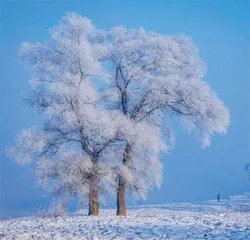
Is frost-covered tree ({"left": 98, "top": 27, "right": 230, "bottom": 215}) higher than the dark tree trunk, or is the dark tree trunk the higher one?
frost-covered tree ({"left": 98, "top": 27, "right": 230, "bottom": 215})

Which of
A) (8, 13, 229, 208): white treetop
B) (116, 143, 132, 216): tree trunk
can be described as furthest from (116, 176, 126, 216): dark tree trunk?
(8, 13, 229, 208): white treetop

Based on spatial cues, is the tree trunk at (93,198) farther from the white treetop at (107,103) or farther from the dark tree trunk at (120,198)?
the dark tree trunk at (120,198)

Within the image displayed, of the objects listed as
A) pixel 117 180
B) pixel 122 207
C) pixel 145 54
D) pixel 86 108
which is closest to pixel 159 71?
pixel 145 54

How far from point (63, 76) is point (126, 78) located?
348 cm

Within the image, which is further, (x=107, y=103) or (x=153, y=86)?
(x=107, y=103)

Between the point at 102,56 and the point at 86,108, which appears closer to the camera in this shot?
the point at 86,108

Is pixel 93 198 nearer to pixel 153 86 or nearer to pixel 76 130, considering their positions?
pixel 76 130

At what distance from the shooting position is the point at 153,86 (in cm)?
1983

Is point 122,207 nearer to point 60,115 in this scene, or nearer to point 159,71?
point 60,115

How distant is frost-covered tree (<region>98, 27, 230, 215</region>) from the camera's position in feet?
66.1

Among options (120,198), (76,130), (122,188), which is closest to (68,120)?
(76,130)

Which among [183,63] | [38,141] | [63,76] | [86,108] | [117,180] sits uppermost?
[183,63]

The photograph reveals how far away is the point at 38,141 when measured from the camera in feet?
61.4

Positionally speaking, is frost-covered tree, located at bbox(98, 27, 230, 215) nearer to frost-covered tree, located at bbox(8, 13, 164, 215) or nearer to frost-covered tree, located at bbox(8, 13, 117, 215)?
frost-covered tree, located at bbox(8, 13, 164, 215)
